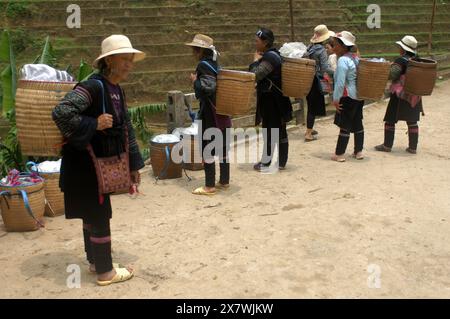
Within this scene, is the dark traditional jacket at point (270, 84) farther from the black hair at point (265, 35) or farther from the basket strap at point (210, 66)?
the basket strap at point (210, 66)

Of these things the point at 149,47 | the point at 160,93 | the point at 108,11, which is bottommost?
the point at 160,93

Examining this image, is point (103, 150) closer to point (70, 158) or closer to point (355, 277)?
point (70, 158)

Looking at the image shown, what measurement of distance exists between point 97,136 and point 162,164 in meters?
2.67

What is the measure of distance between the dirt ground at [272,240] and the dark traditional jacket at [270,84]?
2.46 ft

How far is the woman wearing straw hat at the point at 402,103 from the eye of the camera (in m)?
6.48

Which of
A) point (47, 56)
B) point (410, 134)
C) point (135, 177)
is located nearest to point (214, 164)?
point (135, 177)

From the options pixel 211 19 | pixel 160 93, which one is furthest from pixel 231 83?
pixel 211 19

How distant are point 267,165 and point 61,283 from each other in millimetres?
3242

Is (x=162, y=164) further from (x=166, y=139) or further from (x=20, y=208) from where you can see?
(x=20, y=208)

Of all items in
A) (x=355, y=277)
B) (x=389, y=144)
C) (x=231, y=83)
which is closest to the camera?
(x=355, y=277)

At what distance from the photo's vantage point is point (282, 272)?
3.65 metres

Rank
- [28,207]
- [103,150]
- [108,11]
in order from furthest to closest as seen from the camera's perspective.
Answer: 1. [108,11]
2. [28,207]
3. [103,150]

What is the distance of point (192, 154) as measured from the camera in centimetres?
620

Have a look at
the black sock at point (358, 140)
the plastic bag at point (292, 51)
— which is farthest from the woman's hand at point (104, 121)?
the black sock at point (358, 140)
